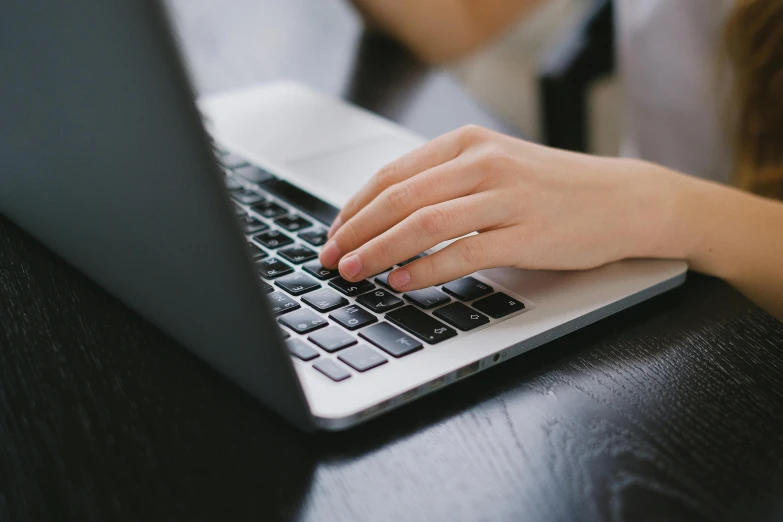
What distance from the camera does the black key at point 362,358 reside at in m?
0.39

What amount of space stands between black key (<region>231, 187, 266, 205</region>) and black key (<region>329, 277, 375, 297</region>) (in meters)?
0.15

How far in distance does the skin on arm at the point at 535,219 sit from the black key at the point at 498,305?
21 millimetres

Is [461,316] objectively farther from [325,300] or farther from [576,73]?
[576,73]

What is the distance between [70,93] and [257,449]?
0.18 m

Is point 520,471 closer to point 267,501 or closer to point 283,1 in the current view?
point 267,501

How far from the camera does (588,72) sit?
950 mm

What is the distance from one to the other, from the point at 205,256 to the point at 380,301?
15 centimetres

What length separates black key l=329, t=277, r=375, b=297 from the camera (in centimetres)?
47

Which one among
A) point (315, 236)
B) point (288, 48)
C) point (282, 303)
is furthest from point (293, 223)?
point (288, 48)

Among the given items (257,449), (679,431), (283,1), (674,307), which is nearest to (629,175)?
(674,307)

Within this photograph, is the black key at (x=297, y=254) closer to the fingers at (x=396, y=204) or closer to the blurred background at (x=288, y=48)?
the fingers at (x=396, y=204)

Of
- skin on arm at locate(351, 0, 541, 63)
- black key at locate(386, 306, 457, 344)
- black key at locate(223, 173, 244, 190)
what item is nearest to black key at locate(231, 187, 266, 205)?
black key at locate(223, 173, 244, 190)

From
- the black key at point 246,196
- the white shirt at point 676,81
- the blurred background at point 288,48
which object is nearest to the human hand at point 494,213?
the black key at point 246,196

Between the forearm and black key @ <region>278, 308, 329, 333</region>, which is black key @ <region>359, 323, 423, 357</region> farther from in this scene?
the forearm
